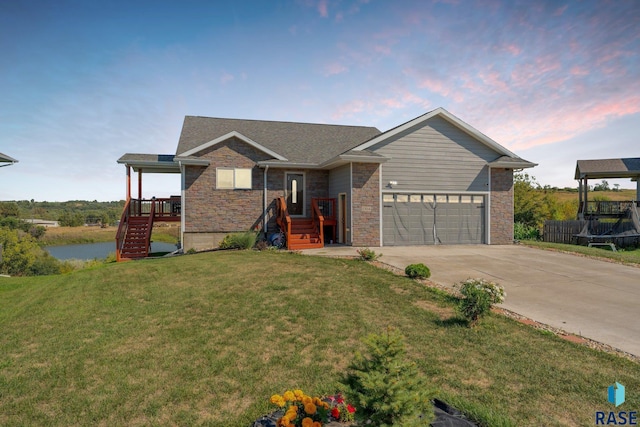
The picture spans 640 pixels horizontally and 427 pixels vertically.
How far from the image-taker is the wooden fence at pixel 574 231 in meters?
20.0

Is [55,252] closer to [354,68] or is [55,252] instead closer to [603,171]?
[354,68]

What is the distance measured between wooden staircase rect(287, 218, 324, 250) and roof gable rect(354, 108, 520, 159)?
4.27 metres

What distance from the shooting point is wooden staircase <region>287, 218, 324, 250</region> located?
14352mm

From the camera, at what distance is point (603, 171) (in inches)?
925

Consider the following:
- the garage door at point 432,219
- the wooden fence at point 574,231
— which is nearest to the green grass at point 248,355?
the garage door at point 432,219

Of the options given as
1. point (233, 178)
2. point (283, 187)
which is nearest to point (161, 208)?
point (233, 178)

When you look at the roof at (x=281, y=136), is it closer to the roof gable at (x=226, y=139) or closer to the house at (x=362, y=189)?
the roof gable at (x=226, y=139)

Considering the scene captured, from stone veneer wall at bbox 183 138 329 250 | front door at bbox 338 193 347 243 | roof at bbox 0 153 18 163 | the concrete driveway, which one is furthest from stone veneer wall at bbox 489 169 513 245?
roof at bbox 0 153 18 163

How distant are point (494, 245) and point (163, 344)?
49.8 feet

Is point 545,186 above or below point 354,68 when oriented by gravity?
below

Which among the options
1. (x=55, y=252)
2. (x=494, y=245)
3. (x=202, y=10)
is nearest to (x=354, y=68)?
(x=202, y=10)

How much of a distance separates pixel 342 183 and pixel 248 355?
1149 centimetres

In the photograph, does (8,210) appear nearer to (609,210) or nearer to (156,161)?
→ (156,161)

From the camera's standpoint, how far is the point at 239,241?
14.3 m
